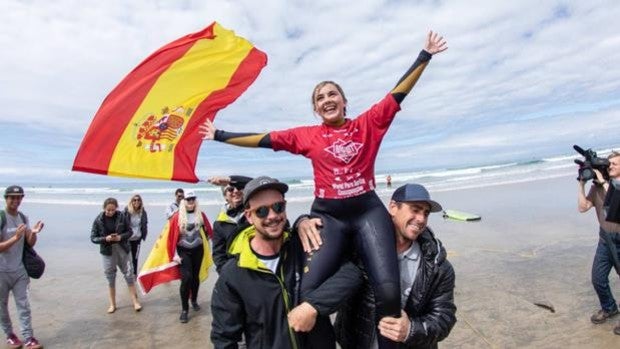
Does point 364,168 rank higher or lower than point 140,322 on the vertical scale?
higher

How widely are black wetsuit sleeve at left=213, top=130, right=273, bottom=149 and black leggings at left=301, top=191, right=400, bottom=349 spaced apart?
0.71 meters

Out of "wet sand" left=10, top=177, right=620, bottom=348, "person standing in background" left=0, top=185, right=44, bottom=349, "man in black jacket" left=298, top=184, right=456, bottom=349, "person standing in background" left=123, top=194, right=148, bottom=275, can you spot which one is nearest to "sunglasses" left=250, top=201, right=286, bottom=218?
"man in black jacket" left=298, top=184, right=456, bottom=349

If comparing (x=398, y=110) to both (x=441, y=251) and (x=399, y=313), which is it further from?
(x=399, y=313)

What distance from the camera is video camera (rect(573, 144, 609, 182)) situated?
216 inches

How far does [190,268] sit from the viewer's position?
295 inches

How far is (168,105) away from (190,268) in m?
3.93

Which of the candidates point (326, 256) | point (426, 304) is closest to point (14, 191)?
point (326, 256)

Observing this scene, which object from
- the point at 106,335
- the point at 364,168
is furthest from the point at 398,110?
the point at 106,335

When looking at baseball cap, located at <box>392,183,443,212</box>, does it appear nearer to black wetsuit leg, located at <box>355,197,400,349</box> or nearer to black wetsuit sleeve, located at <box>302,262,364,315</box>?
black wetsuit leg, located at <box>355,197,400,349</box>

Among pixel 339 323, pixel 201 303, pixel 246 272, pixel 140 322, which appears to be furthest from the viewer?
pixel 201 303

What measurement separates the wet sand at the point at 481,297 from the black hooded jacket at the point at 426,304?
295cm

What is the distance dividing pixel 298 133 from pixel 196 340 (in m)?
4.19

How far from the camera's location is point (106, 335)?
6680mm

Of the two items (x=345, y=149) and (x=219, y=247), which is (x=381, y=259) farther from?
(x=219, y=247)
